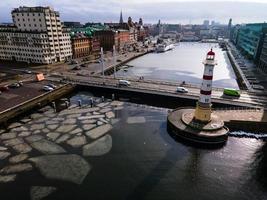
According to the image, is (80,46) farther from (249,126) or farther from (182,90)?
(249,126)

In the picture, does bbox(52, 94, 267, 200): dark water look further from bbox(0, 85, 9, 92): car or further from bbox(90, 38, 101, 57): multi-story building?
bbox(90, 38, 101, 57): multi-story building

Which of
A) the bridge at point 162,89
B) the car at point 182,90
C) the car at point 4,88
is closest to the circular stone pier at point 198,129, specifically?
the bridge at point 162,89

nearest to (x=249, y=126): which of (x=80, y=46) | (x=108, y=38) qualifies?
(x=80, y=46)

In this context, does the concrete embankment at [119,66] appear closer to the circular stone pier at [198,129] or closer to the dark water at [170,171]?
the circular stone pier at [198,129]

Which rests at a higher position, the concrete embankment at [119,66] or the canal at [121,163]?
the concrete embankment at [119,66]

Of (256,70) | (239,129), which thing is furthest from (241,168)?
(256,70)

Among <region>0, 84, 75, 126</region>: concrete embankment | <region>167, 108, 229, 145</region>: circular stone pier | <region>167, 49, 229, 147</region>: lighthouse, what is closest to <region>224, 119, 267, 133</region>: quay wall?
<region>167, 49, 229, 147</region>: lighthouse
